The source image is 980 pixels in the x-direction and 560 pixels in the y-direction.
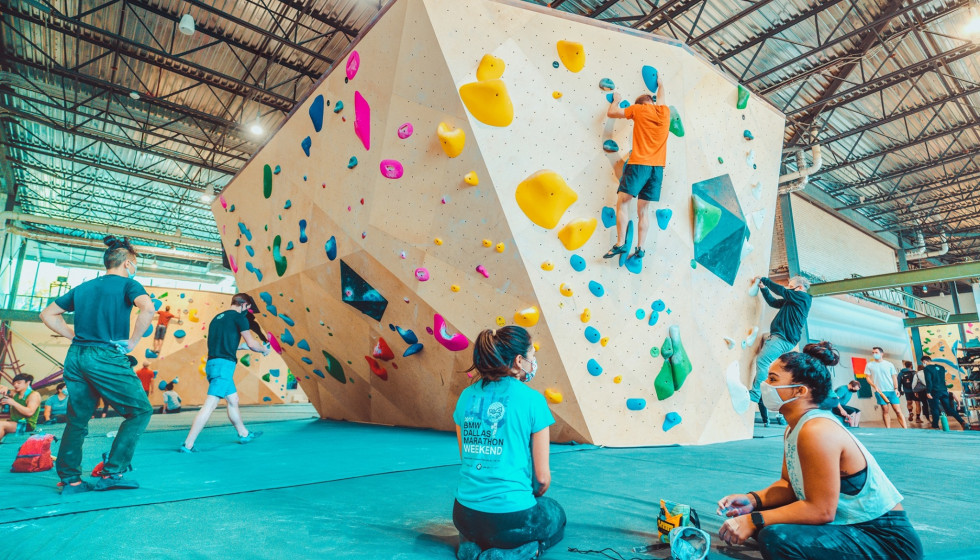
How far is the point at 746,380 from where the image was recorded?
5160 millimetres

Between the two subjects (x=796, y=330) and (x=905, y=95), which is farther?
(x=905, y=95)

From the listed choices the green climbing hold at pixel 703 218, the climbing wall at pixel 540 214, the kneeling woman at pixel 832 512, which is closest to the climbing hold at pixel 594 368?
the climbing wall at pixel 540 214

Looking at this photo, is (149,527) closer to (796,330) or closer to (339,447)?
(339,447)

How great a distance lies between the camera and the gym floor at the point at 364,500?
176cm

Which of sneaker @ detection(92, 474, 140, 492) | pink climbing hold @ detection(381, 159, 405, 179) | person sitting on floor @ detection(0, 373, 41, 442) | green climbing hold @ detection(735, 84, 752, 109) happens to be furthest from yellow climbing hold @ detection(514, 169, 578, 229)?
person sitting on floor @ detection(0, 373, 41, 442)

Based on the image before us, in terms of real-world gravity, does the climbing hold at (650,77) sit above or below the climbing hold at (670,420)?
above

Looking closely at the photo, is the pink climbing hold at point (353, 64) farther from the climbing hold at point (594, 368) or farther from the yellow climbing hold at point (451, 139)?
the climbing hold at point (594, 368)

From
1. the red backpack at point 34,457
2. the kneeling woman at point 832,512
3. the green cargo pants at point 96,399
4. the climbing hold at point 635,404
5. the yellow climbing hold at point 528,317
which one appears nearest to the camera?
the kneeling woman at point 832,512

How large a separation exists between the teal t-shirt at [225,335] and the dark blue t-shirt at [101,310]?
1.76 m

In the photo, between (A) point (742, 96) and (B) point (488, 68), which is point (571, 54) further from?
(A) point (742, 96)

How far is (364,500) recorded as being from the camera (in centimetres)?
243

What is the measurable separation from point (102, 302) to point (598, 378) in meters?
3.37

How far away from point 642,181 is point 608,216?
0.38 meters

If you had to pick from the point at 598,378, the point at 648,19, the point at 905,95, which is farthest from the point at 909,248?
the point at 598,378
